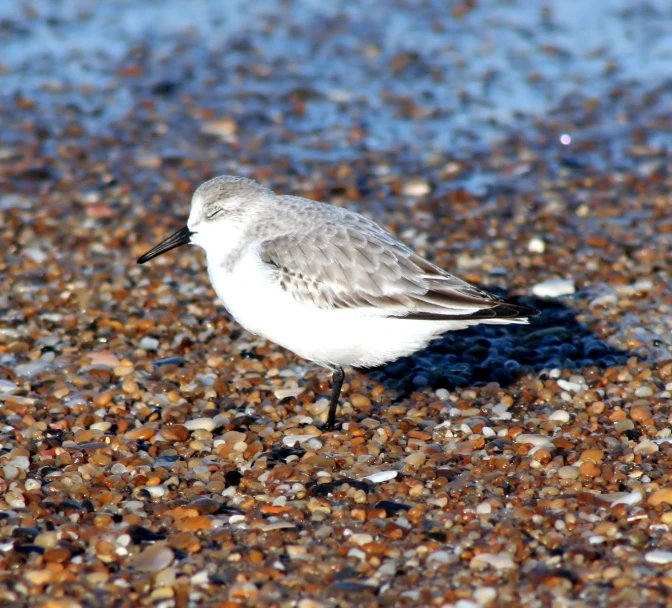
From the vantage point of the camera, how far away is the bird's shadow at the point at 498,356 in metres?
7.71

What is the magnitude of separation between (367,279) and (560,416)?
1.67 m

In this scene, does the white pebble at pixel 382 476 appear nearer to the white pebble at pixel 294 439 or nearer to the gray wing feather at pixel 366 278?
the white pebble at pixel 294 439

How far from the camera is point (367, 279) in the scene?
6.79 meters

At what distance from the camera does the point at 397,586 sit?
5312 millimetres

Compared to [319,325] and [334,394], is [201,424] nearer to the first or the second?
[334,394]

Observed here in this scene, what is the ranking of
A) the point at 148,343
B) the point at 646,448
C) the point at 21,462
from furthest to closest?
the point at 148,343 → the point at 646,448 → the point at 21,462

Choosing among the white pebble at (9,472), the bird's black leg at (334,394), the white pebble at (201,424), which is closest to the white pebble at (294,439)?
the bird's black leg at (334,394)

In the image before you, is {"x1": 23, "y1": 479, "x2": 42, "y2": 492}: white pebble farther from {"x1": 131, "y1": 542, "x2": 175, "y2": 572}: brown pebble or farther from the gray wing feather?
the gray wing feather

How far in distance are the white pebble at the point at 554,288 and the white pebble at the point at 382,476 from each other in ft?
9.90

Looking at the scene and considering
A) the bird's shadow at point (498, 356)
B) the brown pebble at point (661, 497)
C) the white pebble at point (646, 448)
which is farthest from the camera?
the bird's shadow at point (498, 356)

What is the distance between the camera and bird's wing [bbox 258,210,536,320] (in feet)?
21.9

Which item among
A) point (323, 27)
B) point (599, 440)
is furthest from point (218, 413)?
point (323, 27)

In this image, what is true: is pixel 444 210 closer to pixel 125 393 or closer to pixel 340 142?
pixel 340 142

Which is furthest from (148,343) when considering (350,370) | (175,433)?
(350,370)
